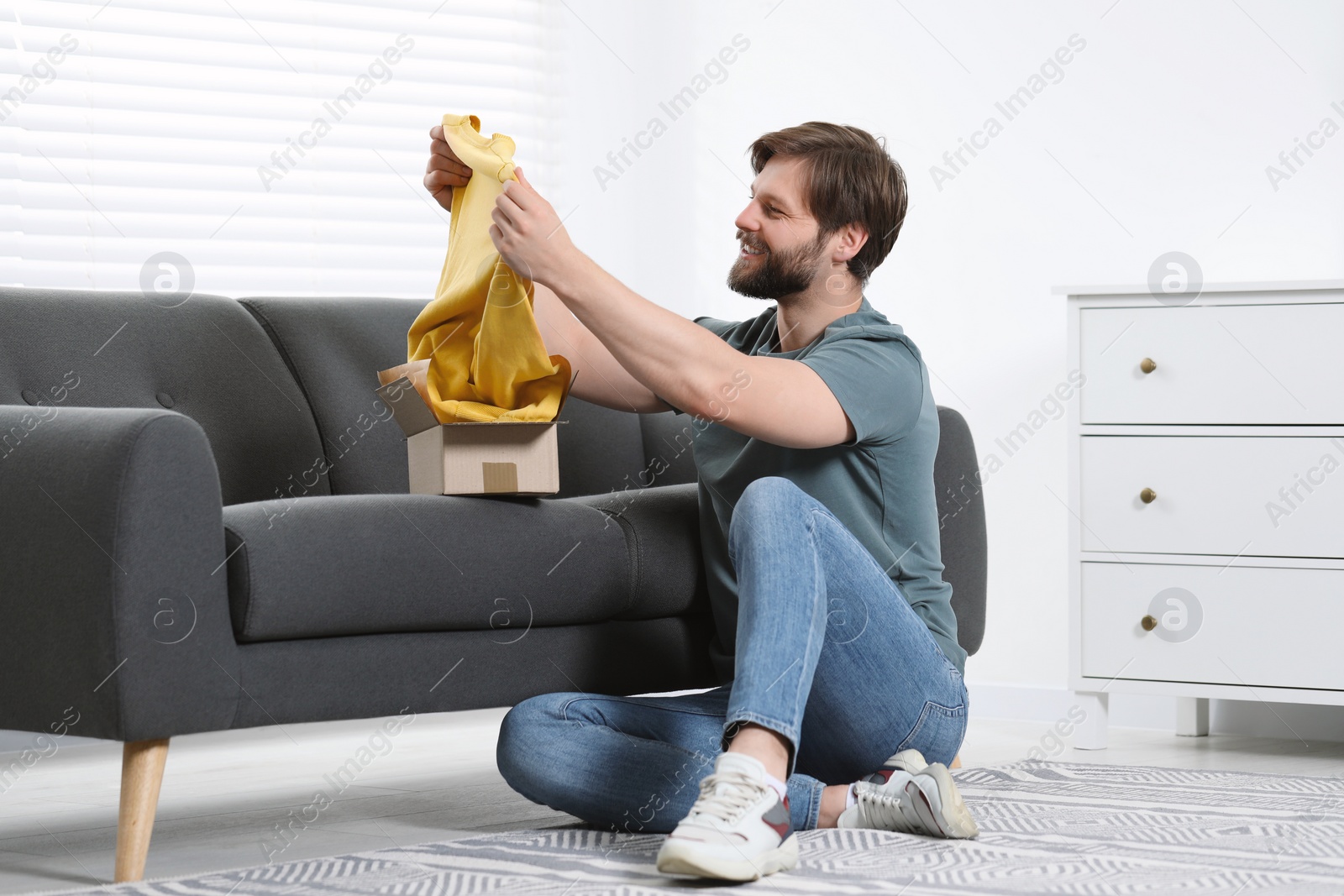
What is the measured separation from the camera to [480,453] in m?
1.79

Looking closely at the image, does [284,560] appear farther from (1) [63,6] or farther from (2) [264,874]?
(1) [63,6]

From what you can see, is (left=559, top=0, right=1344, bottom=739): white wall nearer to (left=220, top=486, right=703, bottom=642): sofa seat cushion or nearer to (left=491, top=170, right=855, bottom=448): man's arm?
(left=220, top=486, right=703, bottom=642): sofa seat cushion

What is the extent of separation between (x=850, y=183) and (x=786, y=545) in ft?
1.79

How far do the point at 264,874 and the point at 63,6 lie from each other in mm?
1967

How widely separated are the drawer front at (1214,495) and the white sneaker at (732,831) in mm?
1398

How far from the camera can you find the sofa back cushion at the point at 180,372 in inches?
80.0

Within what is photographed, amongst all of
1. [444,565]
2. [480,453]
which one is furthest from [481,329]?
[444,565]

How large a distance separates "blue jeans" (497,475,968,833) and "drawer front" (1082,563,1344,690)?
3.45 feet

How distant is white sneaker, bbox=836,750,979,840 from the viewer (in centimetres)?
157

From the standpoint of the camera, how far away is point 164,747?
1.54 m

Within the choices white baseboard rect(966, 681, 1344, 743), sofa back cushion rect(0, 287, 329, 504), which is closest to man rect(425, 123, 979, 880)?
sofa back cushion rect(0, 287, 329, 504)

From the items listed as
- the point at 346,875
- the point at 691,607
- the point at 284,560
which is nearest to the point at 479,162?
the point at 284,560

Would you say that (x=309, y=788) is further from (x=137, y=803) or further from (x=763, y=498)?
(x=763, y=498)

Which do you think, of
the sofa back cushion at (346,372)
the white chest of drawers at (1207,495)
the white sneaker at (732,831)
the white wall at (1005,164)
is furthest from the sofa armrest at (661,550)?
the white wall at (1005,164)
